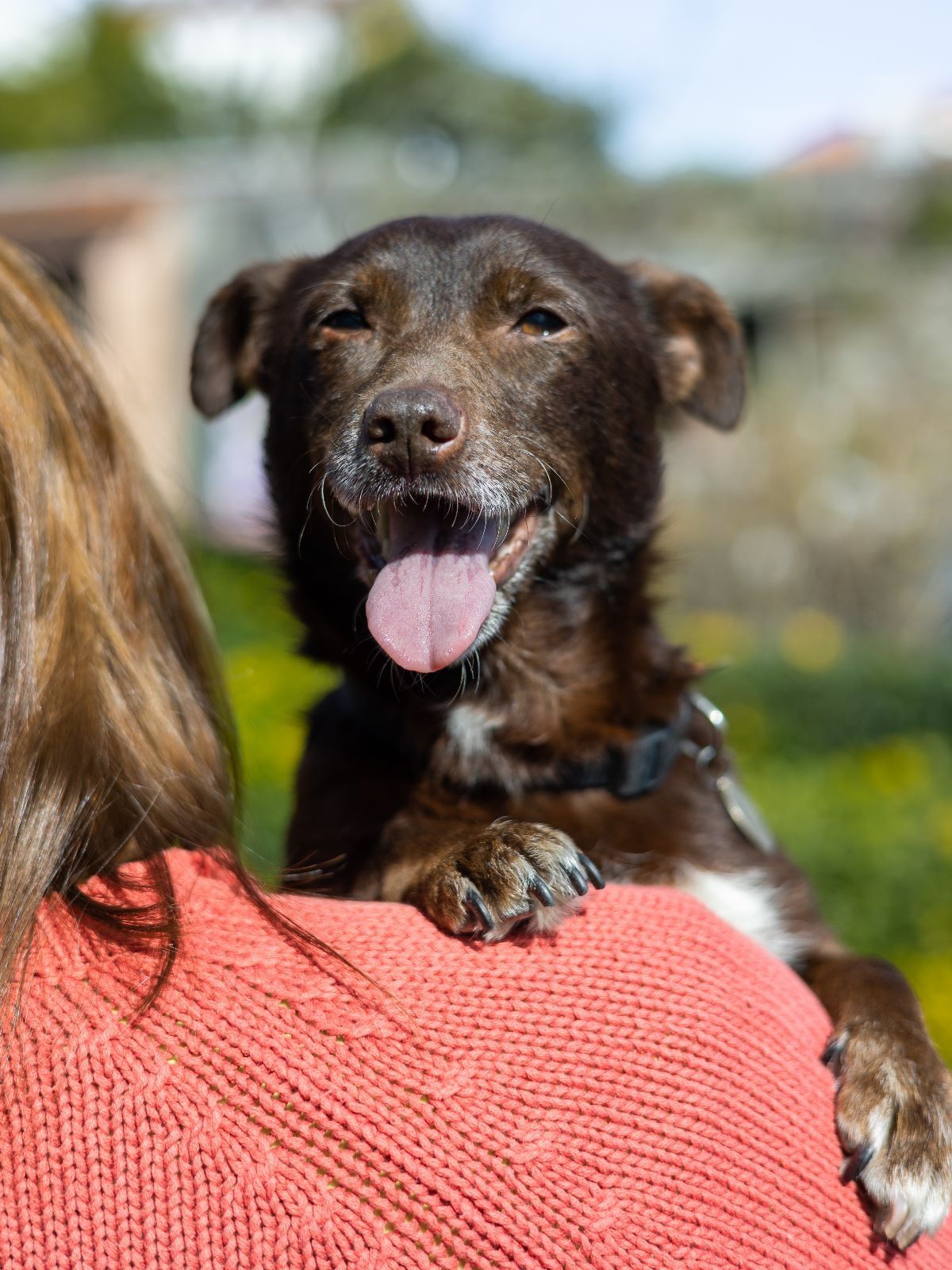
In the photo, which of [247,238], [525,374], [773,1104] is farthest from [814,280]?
[773,1104]

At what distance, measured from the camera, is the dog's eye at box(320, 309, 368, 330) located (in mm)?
2327

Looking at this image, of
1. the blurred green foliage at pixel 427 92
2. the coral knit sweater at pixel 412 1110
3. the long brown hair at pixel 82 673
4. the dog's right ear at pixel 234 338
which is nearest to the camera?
the coral knit sweater at pixel 412 1110

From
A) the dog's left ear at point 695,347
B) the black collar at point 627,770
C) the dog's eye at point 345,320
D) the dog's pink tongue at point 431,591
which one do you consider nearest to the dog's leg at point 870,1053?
the black collar at point 627,770

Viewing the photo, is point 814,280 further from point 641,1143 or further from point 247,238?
point 641,1143

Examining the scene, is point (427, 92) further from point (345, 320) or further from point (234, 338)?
point (345, 320)

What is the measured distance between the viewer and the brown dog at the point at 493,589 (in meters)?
2.02

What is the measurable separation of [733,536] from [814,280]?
25.3ft

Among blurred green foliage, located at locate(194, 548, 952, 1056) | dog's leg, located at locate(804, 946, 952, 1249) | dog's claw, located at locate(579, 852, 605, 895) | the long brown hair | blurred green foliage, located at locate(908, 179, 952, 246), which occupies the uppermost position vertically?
blurred green foliage, located at locate(908, 179, 952, 246)

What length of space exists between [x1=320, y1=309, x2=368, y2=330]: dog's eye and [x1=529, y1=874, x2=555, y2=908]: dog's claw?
3.85 ft

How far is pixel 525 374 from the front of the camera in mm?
2250

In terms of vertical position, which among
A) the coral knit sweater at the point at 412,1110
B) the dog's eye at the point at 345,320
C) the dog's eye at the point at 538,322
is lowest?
the coral knit sweater at the point at 412,1110

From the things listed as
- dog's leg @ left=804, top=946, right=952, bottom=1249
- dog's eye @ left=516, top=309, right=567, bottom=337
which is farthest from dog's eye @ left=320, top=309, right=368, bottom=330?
dog's leg @ left=804, top=946, right=952, bottom=1249

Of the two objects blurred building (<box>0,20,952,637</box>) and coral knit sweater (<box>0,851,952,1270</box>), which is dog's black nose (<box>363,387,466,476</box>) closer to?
coral knit sweater (<box>0,851,952,1270</box>)

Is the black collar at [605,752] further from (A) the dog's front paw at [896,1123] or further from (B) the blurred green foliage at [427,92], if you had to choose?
(B) the blurred green foliage at [427,92]
